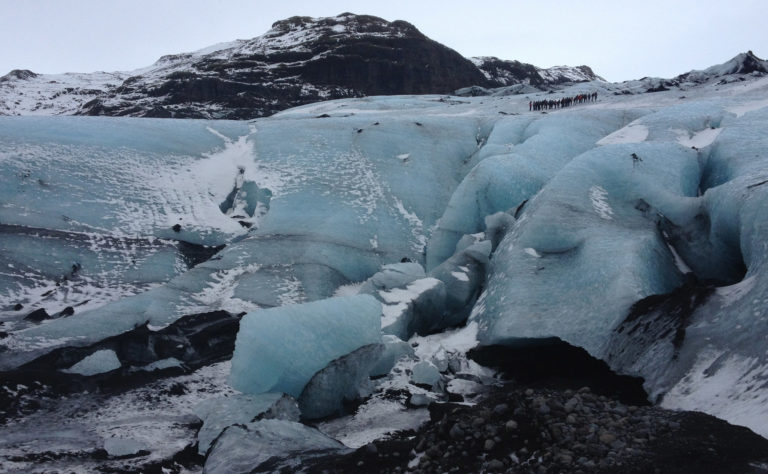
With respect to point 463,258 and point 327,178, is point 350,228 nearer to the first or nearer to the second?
point 327,178

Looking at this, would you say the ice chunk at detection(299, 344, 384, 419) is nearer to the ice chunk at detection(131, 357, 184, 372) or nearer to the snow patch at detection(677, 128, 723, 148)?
the ice chunk at detection(131, 357, 184, 372)

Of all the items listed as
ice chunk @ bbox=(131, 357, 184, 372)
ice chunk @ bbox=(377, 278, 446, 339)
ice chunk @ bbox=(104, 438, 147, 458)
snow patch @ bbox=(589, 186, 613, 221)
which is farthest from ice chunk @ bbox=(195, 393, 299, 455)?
snow patch @ bbox=(589, 186, 613, 221)

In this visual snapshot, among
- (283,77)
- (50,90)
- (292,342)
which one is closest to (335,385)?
(292,342)

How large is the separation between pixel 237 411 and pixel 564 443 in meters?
4.30

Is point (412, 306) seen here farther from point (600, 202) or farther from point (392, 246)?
point (600, 202)

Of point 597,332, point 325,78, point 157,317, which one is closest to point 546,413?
point 597,332

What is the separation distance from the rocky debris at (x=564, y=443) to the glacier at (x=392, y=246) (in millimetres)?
701

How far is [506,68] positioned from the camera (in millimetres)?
66188

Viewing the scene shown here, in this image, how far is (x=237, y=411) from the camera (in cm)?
694

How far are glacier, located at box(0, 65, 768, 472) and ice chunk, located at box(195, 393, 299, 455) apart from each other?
0.19ft

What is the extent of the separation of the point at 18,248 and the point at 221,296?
425 cm

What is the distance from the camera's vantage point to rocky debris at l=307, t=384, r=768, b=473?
3.89 m

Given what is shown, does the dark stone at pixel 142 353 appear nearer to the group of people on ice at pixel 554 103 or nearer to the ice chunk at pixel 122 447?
the ice chunk at pixel 122 447

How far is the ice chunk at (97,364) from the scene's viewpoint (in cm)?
852
